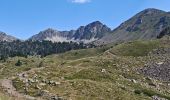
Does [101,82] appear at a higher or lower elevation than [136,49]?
lower

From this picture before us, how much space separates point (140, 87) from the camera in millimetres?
63531

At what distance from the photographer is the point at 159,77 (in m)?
79.9

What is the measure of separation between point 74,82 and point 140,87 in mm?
12465

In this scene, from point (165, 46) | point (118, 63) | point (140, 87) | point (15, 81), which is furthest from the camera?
point (165, 46)

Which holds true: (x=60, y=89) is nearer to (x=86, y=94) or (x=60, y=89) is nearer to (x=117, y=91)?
(x=86, y=94)

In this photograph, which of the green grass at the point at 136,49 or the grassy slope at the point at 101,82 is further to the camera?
the green grass at the point at 136,49

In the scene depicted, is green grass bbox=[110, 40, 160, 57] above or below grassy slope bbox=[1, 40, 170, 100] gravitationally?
above

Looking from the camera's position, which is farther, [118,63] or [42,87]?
[118,63]

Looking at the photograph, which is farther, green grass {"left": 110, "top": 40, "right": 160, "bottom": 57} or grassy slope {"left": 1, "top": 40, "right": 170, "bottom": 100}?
green grass {"left": 110, "top": 40, "right": 160, "bottom": 57}

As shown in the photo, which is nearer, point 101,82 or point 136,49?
point 101,82

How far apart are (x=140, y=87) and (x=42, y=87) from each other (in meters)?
17.4

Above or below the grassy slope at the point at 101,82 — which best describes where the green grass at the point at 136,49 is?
above

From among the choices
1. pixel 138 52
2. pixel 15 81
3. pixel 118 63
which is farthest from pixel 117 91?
pixel 138 52

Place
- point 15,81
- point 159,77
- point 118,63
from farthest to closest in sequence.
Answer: point 118,63
point 159,77
point 15,81
